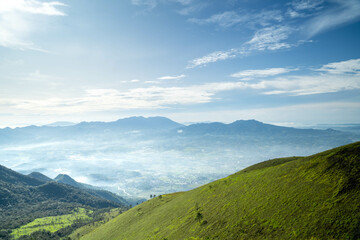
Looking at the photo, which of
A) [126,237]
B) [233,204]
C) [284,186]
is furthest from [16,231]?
[284,186]

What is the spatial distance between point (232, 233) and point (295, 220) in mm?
11064

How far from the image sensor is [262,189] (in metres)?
43.6

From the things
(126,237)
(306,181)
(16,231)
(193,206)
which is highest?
(306,181)

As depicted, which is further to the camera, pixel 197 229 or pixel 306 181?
pixel 197 229

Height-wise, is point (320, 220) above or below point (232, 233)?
above

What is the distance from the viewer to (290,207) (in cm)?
3231

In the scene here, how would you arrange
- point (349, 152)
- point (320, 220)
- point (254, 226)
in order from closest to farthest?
1. point (320, 220)
2. point (254, 226)
3. point (349, 152)

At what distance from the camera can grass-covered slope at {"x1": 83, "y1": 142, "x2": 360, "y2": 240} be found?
26.1 meters

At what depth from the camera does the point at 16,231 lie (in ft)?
607

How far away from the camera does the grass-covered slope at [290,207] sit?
2613cm

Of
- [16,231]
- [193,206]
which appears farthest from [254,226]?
[16,231]

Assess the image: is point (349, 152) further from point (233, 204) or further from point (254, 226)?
point (233, 204)

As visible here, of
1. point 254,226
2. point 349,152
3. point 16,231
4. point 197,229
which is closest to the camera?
point 254,226

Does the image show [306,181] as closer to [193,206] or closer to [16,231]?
[193,206]
